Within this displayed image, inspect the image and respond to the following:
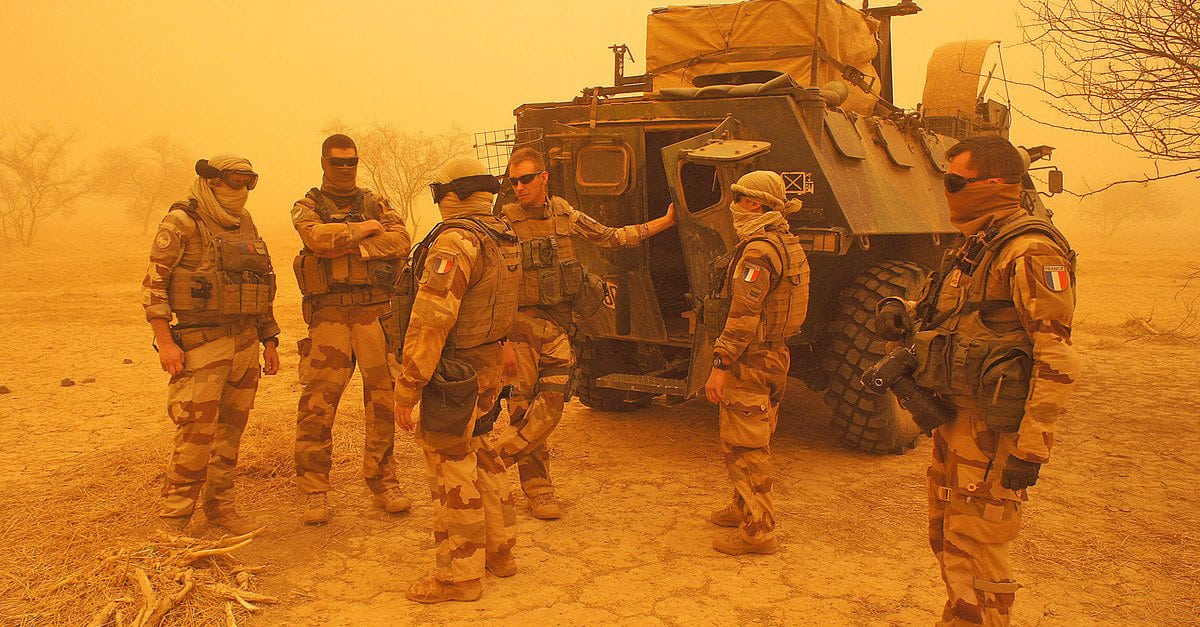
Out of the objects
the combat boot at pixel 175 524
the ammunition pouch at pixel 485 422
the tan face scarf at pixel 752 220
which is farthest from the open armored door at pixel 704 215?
the combat boot at pixel 175 524

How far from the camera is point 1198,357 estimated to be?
8.89 meters

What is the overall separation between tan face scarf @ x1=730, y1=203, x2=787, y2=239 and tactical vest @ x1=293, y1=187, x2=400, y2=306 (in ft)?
5.71

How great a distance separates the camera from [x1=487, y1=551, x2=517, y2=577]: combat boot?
13.1ft

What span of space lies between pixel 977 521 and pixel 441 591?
6.88ft

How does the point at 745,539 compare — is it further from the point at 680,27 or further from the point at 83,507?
the point at 680,27

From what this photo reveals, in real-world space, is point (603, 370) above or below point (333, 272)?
below

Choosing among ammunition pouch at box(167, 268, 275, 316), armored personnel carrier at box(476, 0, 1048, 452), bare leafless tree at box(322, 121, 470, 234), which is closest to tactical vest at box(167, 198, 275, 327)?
ammunition pouch at box(167, 268, 275, 316)

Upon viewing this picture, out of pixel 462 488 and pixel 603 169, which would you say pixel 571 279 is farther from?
pixel 603 169

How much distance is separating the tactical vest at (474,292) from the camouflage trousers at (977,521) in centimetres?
181

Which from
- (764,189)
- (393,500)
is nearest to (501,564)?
(393,500)

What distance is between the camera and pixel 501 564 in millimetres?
3988

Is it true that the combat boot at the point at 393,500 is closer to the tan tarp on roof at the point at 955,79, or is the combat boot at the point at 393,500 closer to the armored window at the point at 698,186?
the armored window at the point at 698,186

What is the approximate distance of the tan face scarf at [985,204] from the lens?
296 centimetres

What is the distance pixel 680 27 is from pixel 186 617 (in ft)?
17.5
